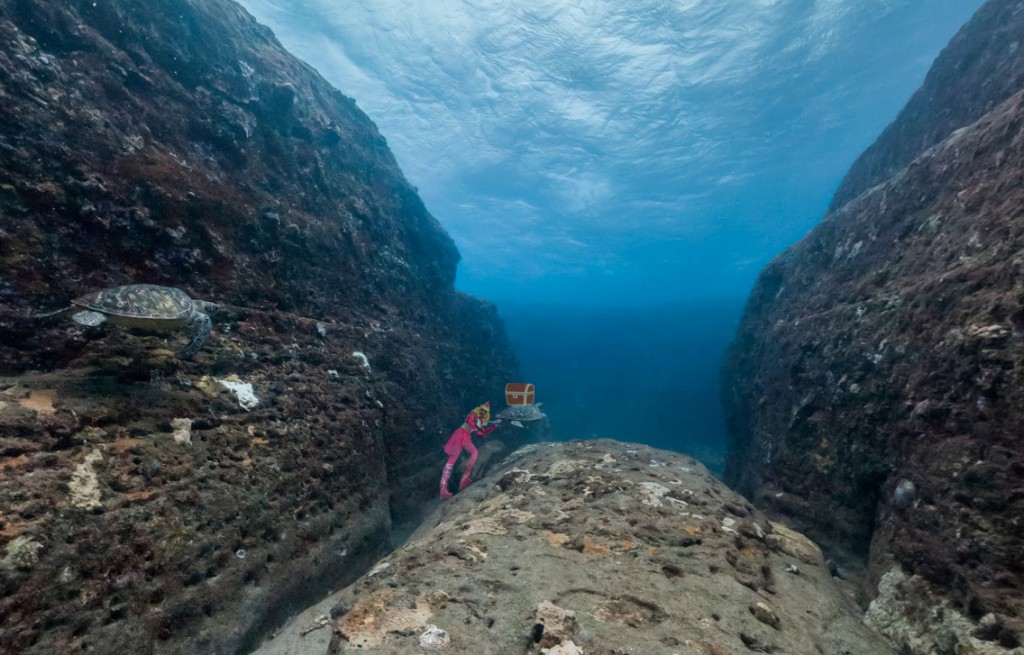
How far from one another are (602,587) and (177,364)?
5.34m

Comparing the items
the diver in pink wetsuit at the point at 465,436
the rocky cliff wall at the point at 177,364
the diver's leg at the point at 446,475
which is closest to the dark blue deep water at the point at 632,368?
the diver in pink wetsuit at the point at 465,436

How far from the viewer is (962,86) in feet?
31.4

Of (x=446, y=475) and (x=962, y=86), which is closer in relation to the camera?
(x=446, y=475)

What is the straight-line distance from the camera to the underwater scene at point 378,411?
10.5 feet

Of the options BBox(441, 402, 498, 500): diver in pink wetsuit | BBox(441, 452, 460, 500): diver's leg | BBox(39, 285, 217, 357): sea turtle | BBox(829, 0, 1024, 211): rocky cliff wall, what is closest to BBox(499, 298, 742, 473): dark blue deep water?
BBox(829, 0, 1024, 211): rocky cliff wall

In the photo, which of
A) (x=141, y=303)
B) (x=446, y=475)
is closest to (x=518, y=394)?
(x=446, y=475)

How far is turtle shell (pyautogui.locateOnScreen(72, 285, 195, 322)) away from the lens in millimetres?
3824

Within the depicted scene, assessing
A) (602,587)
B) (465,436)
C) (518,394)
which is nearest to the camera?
(602,587)

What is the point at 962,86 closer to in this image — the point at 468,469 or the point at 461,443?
the point at 461,443

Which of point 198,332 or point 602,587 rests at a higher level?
point 198,332

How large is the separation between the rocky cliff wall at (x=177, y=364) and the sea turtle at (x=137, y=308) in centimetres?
43

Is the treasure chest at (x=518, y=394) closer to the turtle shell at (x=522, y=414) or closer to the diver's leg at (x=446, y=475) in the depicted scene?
the turtle shell at (x=522, y=414)

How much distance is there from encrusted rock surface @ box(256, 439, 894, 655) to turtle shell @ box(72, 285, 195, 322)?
11.0 ft

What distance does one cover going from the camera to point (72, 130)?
195 inches
